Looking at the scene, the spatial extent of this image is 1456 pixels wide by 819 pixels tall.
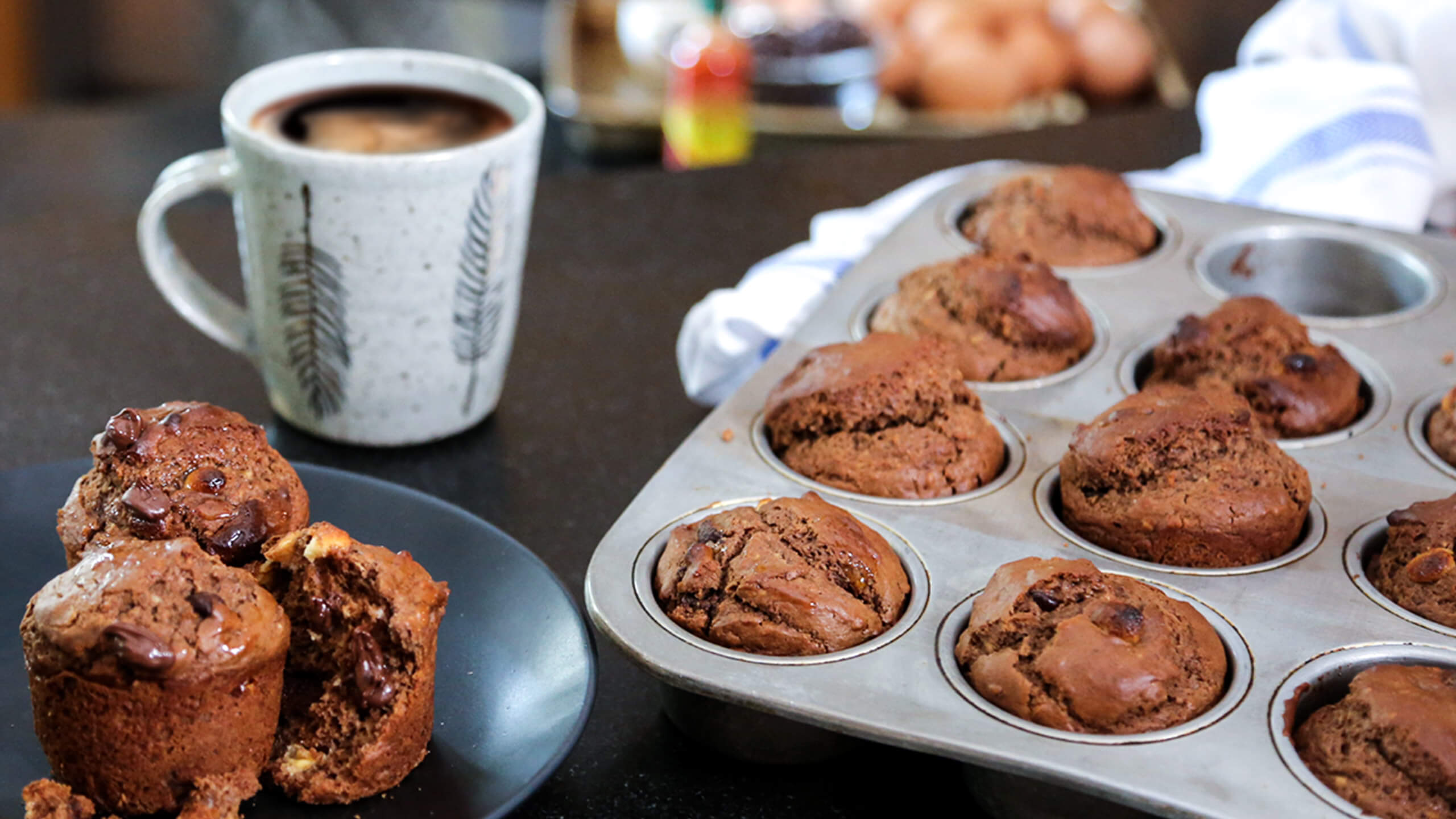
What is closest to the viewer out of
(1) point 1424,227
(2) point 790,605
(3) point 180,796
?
(3) point 180,796

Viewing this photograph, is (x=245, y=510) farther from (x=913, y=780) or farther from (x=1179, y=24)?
(x=1179, y=24)

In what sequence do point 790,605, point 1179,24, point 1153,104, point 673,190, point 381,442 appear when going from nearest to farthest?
1. point 790,605
2. point 381,442
3. point 673,190
4. point 1153,104
5. point 1179,24

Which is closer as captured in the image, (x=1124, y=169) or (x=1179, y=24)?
(x=1124, y=169)

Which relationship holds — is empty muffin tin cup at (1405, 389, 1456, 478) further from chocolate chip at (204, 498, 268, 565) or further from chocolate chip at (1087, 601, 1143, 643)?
chocolate chip at (204, 498, 268, 565)

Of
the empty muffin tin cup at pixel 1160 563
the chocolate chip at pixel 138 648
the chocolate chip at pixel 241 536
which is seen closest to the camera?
the chocolate chip at pixel 138 648

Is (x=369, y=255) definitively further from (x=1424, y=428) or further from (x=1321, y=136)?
(x=1321, y=136)

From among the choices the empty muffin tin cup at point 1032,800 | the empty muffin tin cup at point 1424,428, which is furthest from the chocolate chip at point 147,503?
the empty muffin tin cup at point 1424,428

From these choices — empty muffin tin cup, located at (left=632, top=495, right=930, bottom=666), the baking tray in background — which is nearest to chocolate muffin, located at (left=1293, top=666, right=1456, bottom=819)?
empty muffin tin cup, located at (left=632, top=495, right=930, bottom=666)

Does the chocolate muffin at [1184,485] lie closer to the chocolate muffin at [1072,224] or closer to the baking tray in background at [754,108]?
the chocolate muffin at [1072,224]

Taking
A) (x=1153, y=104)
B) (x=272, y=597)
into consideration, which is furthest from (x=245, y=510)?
(x=1153, y=104)
